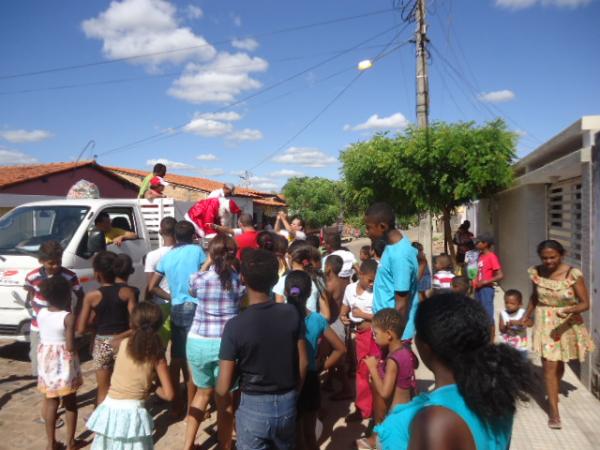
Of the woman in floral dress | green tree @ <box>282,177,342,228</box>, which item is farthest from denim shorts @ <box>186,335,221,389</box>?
green tree @ <box>282,177,342,228</box>

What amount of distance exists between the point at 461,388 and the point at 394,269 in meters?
2.25

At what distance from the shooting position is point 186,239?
456cm

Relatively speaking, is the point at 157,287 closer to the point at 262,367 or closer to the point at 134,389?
the point at 134,389

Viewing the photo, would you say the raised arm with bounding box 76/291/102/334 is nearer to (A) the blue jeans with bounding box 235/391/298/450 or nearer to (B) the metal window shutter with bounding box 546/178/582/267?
(A) the blue jeans with bounding box 235/391/298/450

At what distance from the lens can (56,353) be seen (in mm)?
3725

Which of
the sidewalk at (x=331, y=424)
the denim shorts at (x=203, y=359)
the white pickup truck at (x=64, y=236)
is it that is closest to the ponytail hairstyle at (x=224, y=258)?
the denim shorts at (x=203, y=359)

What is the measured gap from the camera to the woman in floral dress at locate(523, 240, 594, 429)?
4.36 meters

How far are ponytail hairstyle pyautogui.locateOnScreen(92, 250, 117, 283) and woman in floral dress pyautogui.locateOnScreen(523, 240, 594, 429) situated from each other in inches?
155

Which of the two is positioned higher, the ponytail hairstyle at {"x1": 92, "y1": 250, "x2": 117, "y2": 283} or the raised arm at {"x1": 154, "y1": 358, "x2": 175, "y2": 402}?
the ponytail hairstyle at {"x1": 92, "y1": 250, "x2": 117, "y2": 283}

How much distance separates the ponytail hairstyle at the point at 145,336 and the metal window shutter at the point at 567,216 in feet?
20.3

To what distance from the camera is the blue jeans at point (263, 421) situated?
2.57 metres

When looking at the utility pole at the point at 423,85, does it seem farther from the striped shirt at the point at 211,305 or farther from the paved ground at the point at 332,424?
the striped shirt at the point at 211,305

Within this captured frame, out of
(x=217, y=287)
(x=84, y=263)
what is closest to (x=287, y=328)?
(x=217, y=287)

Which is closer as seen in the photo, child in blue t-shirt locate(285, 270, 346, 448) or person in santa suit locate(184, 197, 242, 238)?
child in blue t-shirt locate(285, 270, 346, 448)
